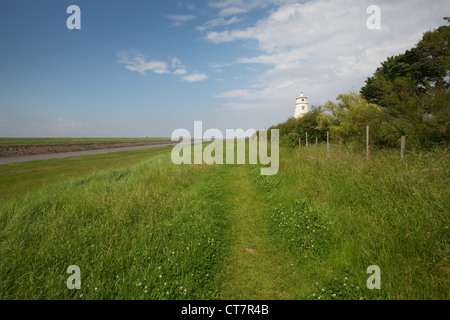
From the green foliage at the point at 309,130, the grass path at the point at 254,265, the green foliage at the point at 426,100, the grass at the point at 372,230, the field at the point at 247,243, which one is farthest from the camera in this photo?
the green foliage at the point at 309,130

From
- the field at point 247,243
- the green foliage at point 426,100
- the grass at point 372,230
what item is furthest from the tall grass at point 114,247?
the green foliage at point 426,100

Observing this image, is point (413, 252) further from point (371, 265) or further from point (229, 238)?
point (229, 238)

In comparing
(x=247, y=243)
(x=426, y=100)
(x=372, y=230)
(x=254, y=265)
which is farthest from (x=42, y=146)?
(x=426, y=100)

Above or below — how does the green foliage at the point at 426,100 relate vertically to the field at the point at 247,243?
above

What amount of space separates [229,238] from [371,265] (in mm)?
2858

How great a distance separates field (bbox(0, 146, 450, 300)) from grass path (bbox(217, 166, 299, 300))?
2 cm

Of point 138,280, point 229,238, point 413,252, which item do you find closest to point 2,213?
point 138,280

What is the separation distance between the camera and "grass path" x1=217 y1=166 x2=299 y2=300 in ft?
10.1

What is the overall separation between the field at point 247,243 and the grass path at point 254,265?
2 cm

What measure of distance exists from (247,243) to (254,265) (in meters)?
0.78

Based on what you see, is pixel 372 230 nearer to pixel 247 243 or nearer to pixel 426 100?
pixel 247 243

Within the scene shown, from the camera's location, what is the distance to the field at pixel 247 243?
113 inches

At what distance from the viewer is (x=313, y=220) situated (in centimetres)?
468

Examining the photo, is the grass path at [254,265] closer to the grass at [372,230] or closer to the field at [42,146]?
the grass at [372,230]
